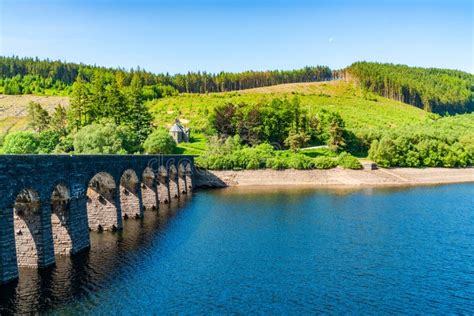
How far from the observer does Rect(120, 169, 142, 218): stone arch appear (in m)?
53.5

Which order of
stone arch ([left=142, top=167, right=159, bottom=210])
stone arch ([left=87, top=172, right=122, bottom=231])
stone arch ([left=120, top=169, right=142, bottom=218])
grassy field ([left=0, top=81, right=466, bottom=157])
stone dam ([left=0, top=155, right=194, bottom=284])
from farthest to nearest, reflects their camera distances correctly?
1. grassy field ([left=0, top=81, right=466, bottom=157])
2. stone arch ([left=142, top=167, right=159, bottom=210])
3. stone arch ([left=120, top=169, right=142, bottom=218])
4. stone arch ([left=87, top=172, right=122, bottom=231])
5. stone dam ([left=0, top=155, right=194, bottom=284])

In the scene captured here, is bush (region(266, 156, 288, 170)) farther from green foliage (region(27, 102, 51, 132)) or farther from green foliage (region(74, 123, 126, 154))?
green foliage (region(27, 102, 51, 132))

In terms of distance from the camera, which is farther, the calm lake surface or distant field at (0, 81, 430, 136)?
distant field at (0, 81, 430, 136)

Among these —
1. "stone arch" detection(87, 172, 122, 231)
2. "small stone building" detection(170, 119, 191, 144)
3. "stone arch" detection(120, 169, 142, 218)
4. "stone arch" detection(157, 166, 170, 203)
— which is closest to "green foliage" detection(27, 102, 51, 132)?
"small stone building" detection(170, 119, 191, 144)

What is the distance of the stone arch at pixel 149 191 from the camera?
61.5m

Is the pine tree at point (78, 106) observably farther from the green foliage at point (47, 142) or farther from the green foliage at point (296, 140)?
the green foliage at point (296, 140)

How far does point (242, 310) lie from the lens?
999 inches

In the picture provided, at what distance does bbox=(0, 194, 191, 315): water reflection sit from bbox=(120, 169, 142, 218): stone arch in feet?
25.5

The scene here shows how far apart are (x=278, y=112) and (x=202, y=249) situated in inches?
3311

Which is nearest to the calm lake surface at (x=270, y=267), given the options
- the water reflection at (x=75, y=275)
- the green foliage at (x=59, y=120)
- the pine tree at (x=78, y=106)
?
the water reflection at (x=75, y=275)

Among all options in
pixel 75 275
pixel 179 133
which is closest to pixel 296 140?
pixel 179 133

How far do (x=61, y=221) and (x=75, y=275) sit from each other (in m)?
6.69

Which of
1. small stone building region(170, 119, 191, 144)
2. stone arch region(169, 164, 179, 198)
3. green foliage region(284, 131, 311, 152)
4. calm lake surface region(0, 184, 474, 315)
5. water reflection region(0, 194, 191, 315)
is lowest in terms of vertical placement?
calm lake surface region(0, 184, 474, 315)

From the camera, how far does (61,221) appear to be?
3575cm
